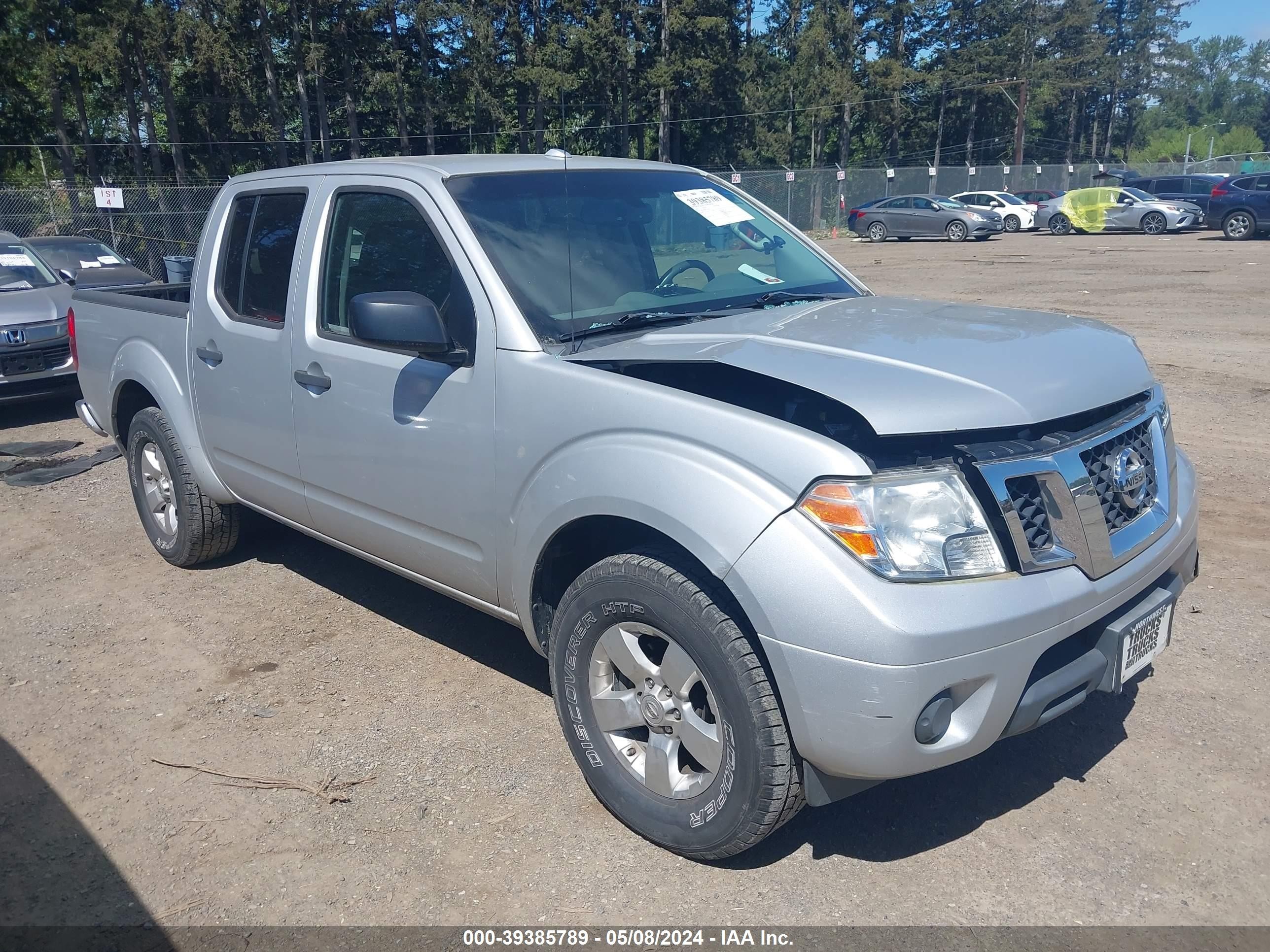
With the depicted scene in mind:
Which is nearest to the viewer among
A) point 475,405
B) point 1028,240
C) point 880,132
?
point 475,405

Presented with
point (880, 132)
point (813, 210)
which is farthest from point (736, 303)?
point (880, 132)

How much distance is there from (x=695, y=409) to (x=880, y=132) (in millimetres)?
73619

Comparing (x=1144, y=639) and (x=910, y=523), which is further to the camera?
(x=1144, y=639)

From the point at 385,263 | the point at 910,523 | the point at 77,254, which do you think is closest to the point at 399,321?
the point at 385,263

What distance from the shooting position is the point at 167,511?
A: 5539 millimetres

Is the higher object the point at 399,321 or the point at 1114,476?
the point at 399,321

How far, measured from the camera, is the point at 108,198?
67.3ft

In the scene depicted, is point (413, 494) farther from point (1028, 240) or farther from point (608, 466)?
point (1028, 240)

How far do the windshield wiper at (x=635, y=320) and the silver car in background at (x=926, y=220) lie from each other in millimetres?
33207

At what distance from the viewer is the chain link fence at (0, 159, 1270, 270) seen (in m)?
22.9

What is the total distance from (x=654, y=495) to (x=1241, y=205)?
98.5 ft

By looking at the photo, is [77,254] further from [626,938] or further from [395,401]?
[626,938]

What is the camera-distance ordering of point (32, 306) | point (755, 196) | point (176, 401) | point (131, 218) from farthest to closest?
point (755, 196) < point (131, 218) < point (32, 306) < point (176, 401)

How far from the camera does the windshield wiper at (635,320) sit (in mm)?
3383
